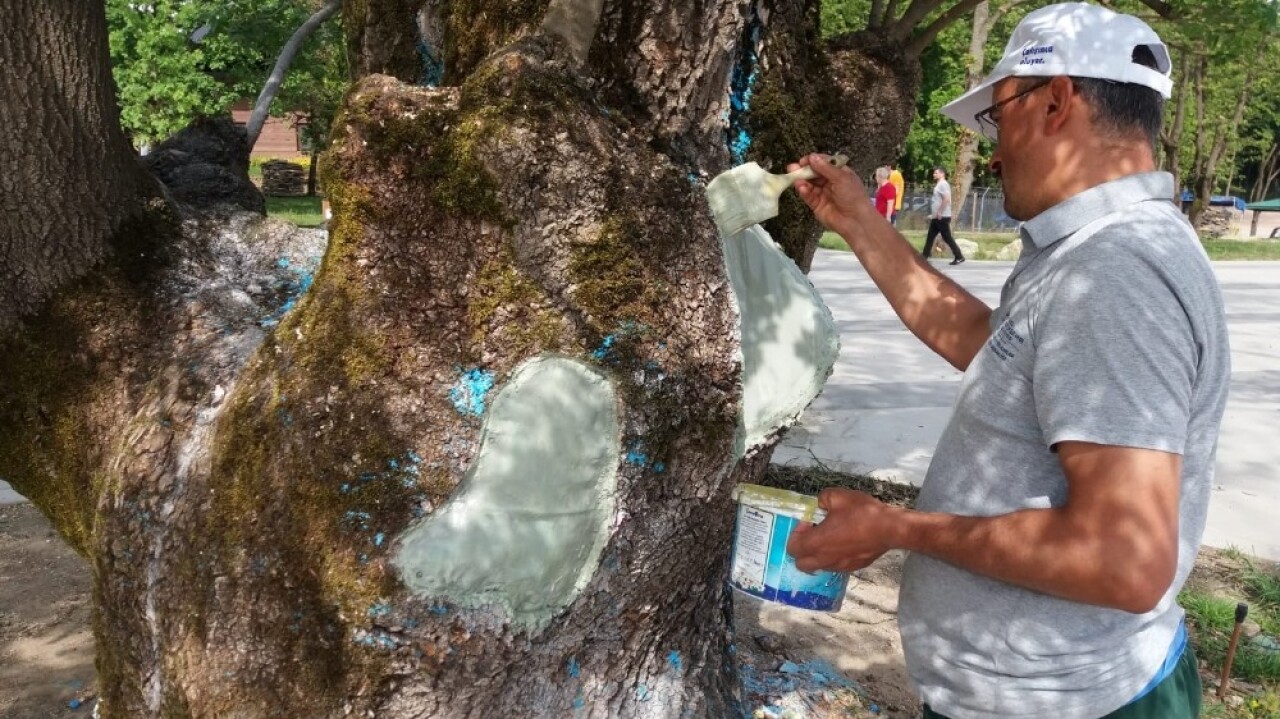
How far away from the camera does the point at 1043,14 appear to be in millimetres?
1666

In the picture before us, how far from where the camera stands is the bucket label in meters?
1.85

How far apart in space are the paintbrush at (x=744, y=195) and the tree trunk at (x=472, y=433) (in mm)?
53

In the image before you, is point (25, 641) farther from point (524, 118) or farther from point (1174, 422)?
point (1174, 422)

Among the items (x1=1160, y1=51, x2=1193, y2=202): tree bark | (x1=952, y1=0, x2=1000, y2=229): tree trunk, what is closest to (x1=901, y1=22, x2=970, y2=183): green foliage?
(x1=952, y1=0, x2=1000, y2=229): tree trunk

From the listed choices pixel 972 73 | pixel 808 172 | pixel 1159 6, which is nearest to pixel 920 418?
pixel 1159 6

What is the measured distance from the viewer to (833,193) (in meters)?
2.24

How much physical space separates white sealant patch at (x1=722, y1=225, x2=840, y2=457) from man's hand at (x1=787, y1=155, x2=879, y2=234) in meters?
0.13

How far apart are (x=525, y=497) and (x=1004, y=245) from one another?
2024 cm

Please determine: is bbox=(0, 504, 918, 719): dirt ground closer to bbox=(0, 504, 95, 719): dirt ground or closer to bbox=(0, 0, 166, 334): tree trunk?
bbox=(0, 504, 95, 719): dirt ground

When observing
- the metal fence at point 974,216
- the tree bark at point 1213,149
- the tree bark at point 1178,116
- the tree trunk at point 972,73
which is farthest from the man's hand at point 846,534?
the tree bark at point 1213,149

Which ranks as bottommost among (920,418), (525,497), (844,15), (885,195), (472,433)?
(920,418)

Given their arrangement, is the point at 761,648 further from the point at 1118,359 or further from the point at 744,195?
the point at 1118,359

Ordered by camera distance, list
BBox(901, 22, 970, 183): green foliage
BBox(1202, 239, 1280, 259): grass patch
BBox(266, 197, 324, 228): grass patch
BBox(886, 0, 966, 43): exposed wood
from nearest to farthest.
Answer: BBox(886, 0, 966, 43): exposed wood < BBox(1202, 239, 1280, 259): grass patch < BBox(266, 197, 324, 228): grass patch < BBox(901, 22, 970, 183): green foliage

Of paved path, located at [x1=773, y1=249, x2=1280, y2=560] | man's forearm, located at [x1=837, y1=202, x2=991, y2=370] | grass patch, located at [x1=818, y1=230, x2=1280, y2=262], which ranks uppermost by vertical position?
man's forearm, located at [x1=837, y1=202, x2=991, y2=370]
